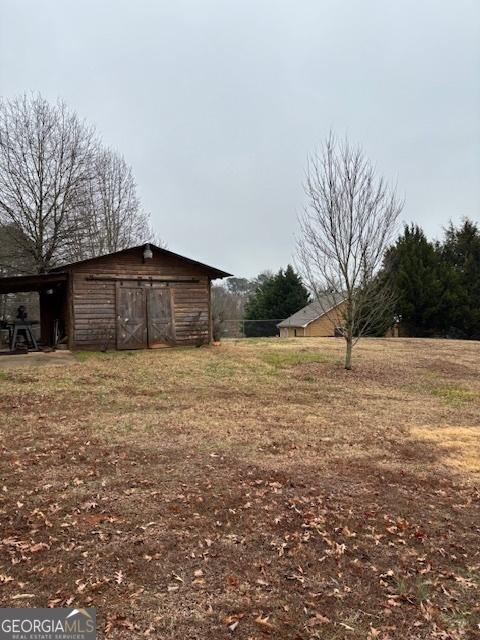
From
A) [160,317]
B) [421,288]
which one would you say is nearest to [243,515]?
[160,317]

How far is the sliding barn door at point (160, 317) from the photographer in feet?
46.4

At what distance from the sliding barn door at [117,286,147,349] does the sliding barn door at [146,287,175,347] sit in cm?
20

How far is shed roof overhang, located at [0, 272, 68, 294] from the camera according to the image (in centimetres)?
1187

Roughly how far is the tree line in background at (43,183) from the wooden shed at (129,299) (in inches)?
216

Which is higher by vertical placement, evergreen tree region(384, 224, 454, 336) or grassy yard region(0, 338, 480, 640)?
evergreen tree region(384, 224, 454, 336)

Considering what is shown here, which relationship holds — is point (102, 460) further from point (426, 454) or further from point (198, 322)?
point (198, 322)

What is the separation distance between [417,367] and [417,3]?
371 inches

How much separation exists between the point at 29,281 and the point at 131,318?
3117 mm

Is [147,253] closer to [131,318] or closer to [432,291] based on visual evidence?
[131,318]

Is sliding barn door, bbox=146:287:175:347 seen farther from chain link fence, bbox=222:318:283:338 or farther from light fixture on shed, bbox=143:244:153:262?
chain link fence, bbox=222:318:283:338

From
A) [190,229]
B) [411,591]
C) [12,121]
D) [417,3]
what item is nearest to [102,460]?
[411,591]

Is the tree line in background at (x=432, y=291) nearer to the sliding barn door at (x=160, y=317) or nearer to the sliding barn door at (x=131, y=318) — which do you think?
the sliding barn door at (x=160, y=317)

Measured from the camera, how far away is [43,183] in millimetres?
19703

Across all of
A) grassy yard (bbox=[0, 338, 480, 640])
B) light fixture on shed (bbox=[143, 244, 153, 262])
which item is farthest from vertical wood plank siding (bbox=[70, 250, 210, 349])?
grassy yard (bbox=[0, 338, 480, 640])
